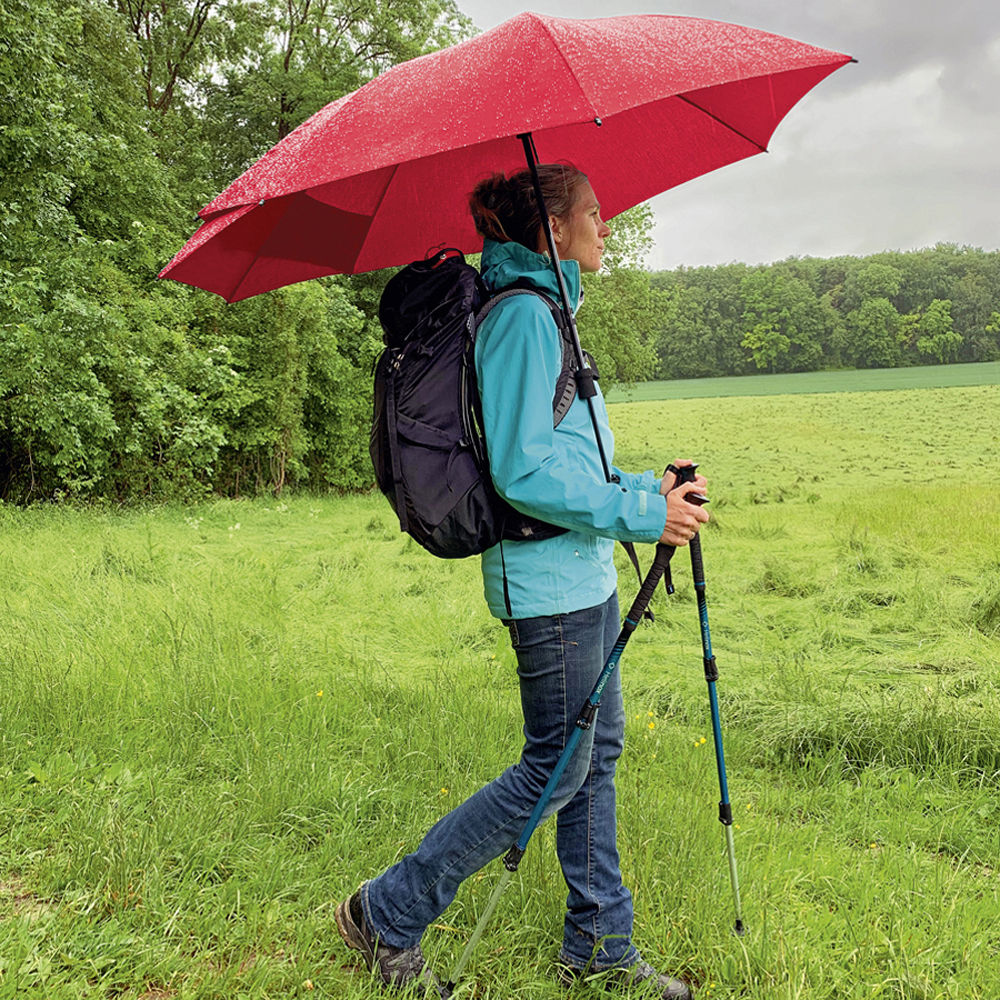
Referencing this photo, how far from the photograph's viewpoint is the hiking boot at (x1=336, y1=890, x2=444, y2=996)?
223 centimetres

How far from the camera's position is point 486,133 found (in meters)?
1.82

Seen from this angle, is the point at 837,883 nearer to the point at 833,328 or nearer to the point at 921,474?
the point at 921,474

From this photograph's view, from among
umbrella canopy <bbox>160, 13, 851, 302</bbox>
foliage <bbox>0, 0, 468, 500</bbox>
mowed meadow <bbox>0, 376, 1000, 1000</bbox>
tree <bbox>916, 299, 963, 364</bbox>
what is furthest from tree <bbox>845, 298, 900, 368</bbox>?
umbrella canopy <bbox>160, 13, 851, 302</bbox>

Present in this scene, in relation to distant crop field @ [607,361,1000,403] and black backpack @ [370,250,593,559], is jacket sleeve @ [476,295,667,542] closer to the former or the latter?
black backpack @ [370,250,593,559]

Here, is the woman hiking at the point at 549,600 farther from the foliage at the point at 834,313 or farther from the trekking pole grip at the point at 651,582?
the foliage at the point at 834,313

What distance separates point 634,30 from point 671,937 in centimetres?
249

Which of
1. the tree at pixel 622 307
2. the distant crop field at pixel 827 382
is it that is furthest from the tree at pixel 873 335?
the tree at pixel 622 307

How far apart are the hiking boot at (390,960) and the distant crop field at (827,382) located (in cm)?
3962

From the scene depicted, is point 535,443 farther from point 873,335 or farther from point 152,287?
point 873,335

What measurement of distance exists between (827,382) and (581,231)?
5233 cm

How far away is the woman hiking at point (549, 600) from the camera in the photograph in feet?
6.46

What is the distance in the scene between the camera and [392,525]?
12586 mm

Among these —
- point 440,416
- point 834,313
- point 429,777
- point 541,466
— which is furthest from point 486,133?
point 834,313

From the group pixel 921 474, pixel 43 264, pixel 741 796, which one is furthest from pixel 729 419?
pixel 741 796
